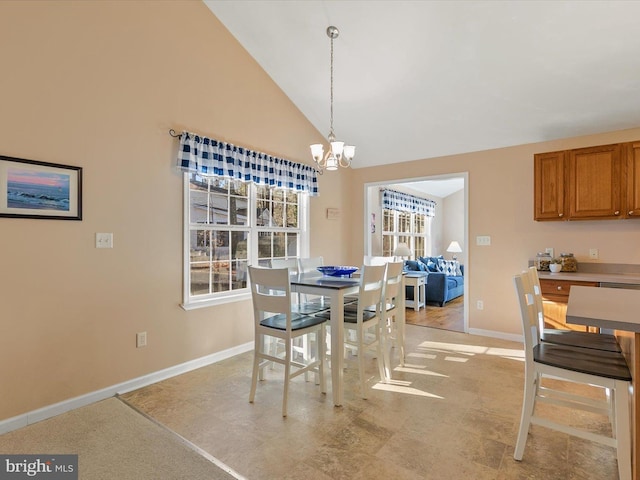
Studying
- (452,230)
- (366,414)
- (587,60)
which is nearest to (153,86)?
(366,414)

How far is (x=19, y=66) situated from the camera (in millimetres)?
2252

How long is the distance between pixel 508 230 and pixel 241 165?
323cm

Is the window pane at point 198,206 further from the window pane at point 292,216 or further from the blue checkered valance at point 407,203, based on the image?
the blue checkered valance at point 407,203

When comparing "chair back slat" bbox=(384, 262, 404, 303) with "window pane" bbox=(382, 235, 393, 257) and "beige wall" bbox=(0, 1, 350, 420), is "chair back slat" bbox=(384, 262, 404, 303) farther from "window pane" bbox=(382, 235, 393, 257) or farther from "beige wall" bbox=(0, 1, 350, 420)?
"window pane" bbox=(382, 235, 393, 257)

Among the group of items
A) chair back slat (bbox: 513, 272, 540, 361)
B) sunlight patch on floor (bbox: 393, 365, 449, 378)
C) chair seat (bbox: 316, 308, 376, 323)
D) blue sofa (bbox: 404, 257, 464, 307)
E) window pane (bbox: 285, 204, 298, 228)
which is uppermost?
window pane (bbox: 285, 204, 298, 228)

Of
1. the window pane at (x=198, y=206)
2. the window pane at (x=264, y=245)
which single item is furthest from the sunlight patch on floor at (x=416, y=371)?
the window pane at (x=198, y=206)

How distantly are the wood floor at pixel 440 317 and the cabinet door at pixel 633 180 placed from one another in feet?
7.35

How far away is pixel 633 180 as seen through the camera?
329cm

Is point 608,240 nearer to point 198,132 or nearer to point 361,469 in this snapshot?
point 361,469

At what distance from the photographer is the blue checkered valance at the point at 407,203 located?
6992mm

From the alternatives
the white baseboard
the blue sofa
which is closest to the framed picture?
the white baseboard

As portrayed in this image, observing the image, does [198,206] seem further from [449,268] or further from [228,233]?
[449,268]

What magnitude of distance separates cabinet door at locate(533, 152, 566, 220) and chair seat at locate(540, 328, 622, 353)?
1.85 meters

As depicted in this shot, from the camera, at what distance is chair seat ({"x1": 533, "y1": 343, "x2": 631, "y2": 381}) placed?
167 centimetres
